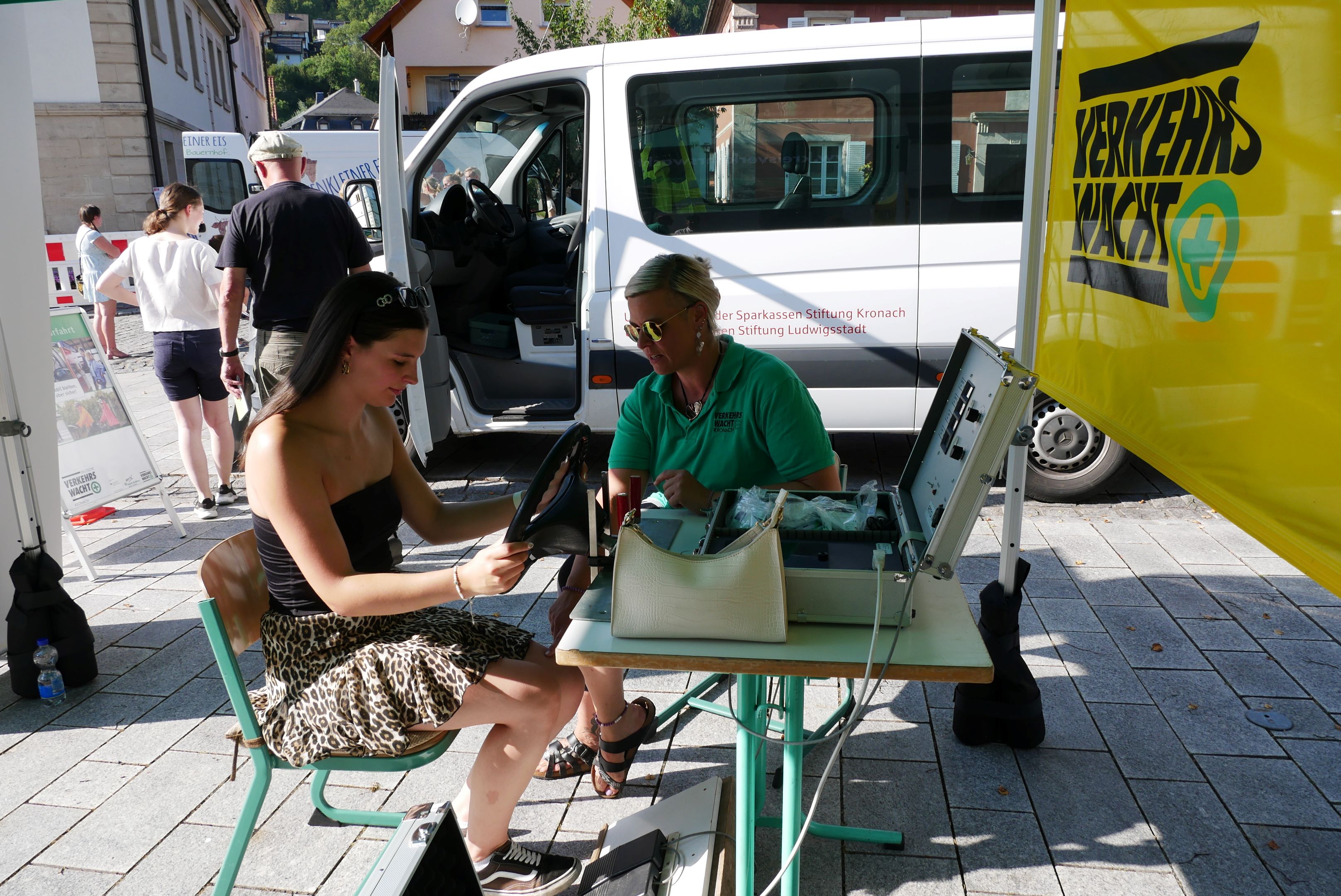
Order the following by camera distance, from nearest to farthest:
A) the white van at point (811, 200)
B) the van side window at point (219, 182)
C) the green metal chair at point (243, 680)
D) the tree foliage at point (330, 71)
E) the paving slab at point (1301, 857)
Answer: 1. the green metal chair at point (243, 680)
2. the paving slab at point (1301, 857)
3. the white van at point (811, 200)
4. the van side window at point (219, 182)
5. the tree foliage at point (330, 71)

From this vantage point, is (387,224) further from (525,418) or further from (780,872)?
(780,872)

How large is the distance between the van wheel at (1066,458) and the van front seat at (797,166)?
1666mm

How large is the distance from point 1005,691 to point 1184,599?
5.15ft

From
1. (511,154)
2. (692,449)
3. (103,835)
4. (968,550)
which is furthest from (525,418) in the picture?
(103,835)

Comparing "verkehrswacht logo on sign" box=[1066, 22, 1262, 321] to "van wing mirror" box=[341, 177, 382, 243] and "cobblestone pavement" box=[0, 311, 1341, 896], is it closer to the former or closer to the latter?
"cobblestone pavement" box=[0, 311, 1341, 896]

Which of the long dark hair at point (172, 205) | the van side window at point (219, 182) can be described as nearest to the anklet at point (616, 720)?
the long dark hair at point (172, 205)

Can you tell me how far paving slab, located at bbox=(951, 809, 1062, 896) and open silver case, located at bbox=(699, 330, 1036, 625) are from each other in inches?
34.7

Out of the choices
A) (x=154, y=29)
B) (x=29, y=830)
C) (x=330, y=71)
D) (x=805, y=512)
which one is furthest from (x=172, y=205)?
(x=330, y=71)

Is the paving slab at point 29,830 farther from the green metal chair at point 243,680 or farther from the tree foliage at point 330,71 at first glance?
the tree foliage at point 330,71

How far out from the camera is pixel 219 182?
1520 centimetres

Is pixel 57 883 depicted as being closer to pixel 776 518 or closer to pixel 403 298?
pixel 403 298

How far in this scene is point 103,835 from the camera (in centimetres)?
251

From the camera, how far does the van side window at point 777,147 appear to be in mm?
4730

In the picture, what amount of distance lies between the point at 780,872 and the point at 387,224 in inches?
161
